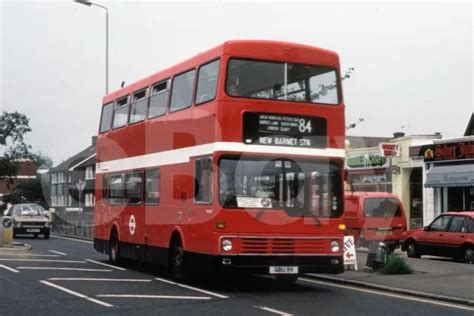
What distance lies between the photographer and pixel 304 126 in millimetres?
13352

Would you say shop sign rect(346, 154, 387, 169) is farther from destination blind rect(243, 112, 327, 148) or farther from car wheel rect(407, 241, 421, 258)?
destination blind rect(243, 112, 327, 148)

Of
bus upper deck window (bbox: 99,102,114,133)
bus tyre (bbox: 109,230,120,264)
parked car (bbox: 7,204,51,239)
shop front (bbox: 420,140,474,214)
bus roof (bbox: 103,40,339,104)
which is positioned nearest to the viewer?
bus roof (bbox: 103,40,339,104)

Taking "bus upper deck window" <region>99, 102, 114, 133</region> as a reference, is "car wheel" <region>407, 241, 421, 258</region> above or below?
below

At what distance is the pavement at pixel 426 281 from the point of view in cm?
1292

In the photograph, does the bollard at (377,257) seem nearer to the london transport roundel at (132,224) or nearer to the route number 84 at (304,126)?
the route number 84 at (304,126)

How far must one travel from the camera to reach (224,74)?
1288 cm

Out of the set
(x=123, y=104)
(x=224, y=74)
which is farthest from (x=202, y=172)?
(x=123, y=104)

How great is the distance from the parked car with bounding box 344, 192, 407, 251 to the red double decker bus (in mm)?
10017

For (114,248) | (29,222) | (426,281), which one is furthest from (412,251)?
(29,222)

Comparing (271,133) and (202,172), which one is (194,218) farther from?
(271,133)

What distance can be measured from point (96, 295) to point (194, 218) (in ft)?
7.91

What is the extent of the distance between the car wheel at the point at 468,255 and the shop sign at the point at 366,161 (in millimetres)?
13743

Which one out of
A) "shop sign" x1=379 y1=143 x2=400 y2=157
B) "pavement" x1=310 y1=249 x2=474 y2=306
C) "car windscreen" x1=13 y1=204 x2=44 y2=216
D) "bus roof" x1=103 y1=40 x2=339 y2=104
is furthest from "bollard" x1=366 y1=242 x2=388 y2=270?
"car windscreen" x1=13 y1=204 x2=44 y2=216

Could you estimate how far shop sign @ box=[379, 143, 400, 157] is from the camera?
31.7 metres
